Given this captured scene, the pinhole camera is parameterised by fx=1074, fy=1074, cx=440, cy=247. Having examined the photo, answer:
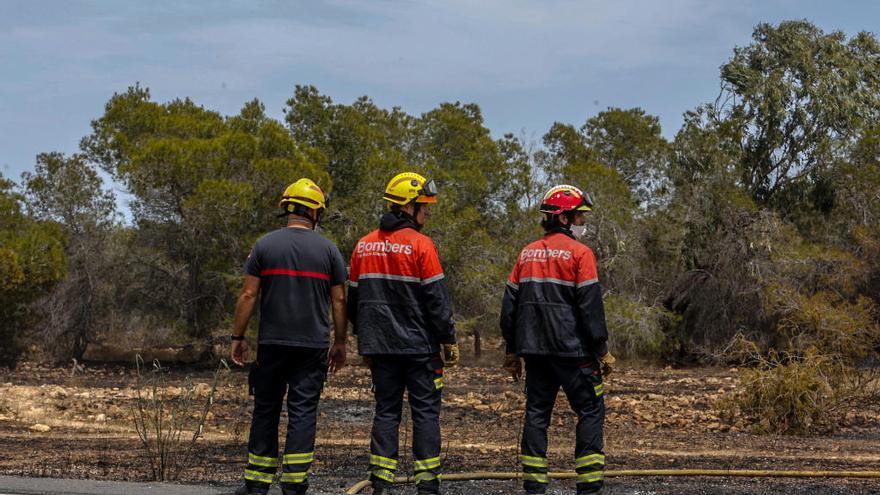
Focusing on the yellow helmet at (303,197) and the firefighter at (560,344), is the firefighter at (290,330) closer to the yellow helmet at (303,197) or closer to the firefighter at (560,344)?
the yellow helmet at (303,197)

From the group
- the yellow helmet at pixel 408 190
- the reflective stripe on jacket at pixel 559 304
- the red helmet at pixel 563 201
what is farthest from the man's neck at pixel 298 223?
the red helmet at pixel 563 201

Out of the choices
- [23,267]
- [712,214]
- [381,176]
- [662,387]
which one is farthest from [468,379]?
[23,267]

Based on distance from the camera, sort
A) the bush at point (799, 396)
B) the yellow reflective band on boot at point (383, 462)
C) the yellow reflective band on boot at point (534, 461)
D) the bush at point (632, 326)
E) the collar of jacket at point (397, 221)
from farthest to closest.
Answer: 1. the bush at point (632, 326)
2. the bush at point (799, 396)
3. the collar of jacket at point (397, 221)
4. the yellow reflective band on boot at point (534, 461)
5. the yellow reflective band on boot at point (383, 462)

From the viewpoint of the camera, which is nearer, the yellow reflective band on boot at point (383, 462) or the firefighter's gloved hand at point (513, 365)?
the yellow reflective band on boot at point (383, 462)

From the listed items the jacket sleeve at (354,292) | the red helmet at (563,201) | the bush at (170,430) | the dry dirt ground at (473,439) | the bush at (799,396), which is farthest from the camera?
the bush at (799,396)

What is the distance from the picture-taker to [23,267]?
29.4 m

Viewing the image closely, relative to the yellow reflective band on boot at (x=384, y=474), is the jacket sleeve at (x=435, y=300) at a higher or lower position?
higher

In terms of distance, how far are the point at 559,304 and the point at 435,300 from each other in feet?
2.57

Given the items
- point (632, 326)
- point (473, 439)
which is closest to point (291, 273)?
point (473, 439)

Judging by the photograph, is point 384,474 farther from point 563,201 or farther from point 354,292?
point 563,201

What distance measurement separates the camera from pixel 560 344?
21.8 feet

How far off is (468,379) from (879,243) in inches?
444

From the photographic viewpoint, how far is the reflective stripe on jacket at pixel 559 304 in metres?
6.66

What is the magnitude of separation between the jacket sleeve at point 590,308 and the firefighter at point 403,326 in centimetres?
82
